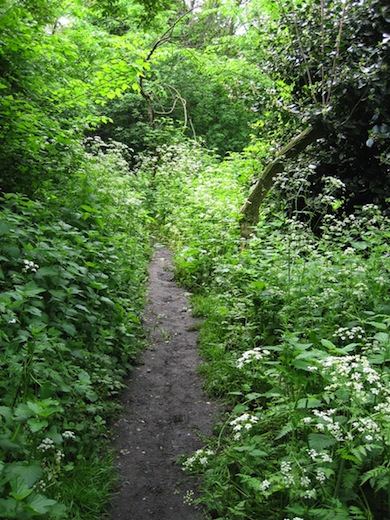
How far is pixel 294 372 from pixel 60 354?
159 cm

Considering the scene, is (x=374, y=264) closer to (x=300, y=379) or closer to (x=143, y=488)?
(x=300, y=379)

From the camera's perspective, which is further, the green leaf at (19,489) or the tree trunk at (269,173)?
the tree trunk at (269,173)

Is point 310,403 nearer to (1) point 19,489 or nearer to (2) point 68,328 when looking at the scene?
(1) point 19,489

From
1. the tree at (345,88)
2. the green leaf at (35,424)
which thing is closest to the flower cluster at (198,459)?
the green leaf at (35,424)

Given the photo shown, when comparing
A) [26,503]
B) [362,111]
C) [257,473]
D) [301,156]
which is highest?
[362,111]

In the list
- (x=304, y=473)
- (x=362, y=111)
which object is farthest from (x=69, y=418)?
(x=362, y=111)

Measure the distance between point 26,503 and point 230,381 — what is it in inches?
88.4

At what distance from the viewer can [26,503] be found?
1.80m

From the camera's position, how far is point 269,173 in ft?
20.7

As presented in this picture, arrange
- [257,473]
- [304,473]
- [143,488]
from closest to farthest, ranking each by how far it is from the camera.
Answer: [304,473]
[257,473]
[143,488]

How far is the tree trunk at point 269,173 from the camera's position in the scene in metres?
6.07

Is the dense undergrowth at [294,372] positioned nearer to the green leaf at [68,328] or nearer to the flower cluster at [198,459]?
the flower cluster at [198,459]

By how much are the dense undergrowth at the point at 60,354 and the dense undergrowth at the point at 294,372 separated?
772mm

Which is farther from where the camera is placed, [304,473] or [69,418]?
[69,418]
